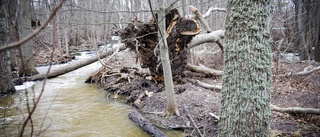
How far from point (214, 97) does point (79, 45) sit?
2006cm

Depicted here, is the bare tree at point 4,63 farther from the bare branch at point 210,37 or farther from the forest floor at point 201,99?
the bare branch at point 210,37

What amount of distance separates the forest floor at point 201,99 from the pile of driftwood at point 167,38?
2.11 ft

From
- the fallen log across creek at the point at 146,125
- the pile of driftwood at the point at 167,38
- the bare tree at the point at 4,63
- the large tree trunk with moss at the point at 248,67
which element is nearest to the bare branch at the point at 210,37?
the pile of driftwood at the point at 167,38

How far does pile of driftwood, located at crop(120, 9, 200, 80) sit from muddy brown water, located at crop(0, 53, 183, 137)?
1668 millimetres

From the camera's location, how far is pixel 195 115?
456cm

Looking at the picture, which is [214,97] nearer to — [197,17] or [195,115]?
[195,115]

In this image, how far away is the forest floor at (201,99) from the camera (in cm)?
389

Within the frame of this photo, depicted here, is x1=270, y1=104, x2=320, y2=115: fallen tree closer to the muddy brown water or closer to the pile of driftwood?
the muddy brown water

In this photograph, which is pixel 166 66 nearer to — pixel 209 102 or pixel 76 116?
pixel 209 102

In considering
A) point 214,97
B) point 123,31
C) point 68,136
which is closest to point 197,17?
point 123,31

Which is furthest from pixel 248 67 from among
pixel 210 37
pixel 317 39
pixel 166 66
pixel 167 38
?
pixel 317 39

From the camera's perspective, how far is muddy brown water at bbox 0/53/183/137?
435cm

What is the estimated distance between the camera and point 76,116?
5277 millimetres

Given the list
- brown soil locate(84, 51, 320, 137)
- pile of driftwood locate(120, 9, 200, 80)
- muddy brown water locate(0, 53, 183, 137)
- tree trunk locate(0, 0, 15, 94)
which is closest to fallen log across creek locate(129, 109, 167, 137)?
muddy brown water locate(0, 53, 183, 137)
